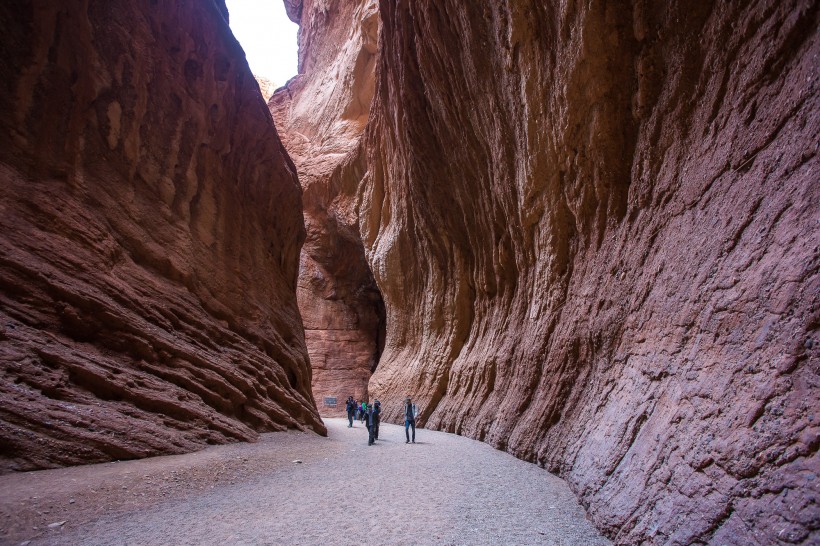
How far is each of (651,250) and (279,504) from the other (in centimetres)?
442

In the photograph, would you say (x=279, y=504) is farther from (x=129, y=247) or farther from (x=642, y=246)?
(x=129, y=247)

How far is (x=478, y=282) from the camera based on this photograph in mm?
12820

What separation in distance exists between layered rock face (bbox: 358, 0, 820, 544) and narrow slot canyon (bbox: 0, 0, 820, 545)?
0.03 m

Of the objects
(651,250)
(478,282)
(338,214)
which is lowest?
(651,250)

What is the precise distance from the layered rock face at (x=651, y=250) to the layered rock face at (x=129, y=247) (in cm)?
502

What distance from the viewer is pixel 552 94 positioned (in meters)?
6.61

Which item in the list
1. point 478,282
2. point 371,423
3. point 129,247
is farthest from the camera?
point 478,282

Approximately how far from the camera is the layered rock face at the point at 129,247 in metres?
4.99

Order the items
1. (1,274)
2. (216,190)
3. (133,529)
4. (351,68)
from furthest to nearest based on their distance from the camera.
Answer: (351,68) < (216,190) < (1,274) < (133,529)

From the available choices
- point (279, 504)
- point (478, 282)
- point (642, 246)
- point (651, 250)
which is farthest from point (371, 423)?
point (651, 250)

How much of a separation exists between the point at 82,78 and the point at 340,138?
841 inches

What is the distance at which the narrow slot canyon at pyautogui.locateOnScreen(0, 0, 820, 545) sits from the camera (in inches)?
108

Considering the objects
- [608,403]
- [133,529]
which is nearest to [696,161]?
[608,403]

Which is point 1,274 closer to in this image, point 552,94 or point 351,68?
point 552,94
